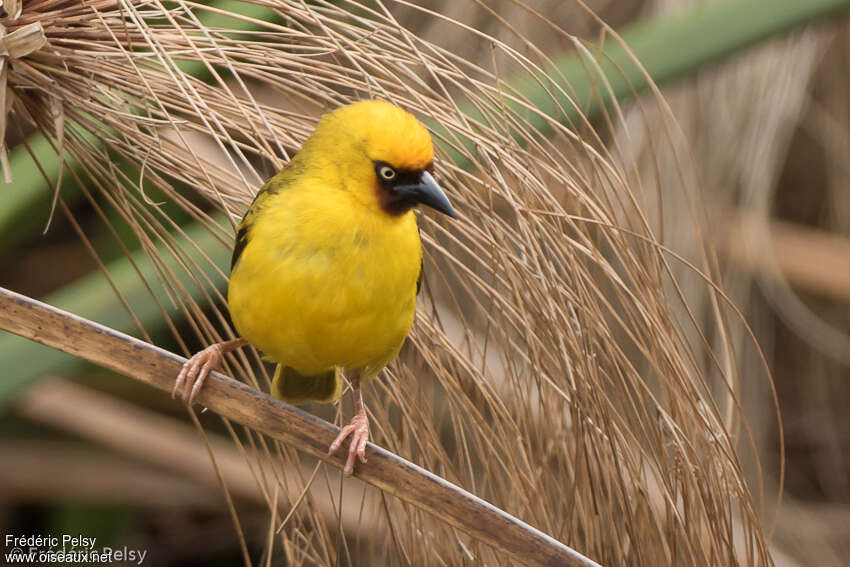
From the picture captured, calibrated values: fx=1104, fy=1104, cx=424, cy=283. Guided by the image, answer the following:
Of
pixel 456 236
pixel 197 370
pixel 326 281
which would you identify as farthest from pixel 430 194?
pixel 456 236

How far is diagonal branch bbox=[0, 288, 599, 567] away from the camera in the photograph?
4.00ft

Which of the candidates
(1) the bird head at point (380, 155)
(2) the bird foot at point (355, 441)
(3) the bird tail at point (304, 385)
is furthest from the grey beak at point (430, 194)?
(3) the bird tail at point (304, 385)

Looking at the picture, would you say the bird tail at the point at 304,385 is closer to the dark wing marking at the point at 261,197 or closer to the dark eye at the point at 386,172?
the dark wing marking at the point at 261,197

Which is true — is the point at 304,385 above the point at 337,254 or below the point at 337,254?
below

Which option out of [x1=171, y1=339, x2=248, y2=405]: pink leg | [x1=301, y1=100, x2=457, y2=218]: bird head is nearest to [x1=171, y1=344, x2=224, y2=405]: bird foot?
[x1=171, y1=339, x2=248, y2=405]: pink leg

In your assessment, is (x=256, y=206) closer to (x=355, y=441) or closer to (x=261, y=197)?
(x=261, y=197)

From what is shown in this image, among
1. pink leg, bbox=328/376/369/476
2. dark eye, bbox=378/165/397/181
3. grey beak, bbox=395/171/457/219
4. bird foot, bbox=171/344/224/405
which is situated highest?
grey beak, bbox=395/171/457/219

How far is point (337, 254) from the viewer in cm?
144

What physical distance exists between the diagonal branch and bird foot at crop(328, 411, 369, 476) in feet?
0.07

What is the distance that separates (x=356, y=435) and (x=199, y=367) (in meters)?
0.25

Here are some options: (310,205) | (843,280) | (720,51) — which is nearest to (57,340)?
(310,205)

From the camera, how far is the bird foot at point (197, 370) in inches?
58.2

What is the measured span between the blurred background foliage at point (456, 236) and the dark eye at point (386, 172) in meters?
Result: 0.12

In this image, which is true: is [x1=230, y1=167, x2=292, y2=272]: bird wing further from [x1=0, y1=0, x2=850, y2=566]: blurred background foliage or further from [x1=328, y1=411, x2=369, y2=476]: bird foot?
[x1=328, y1=411, x2=369, y2=476]: bird foot
